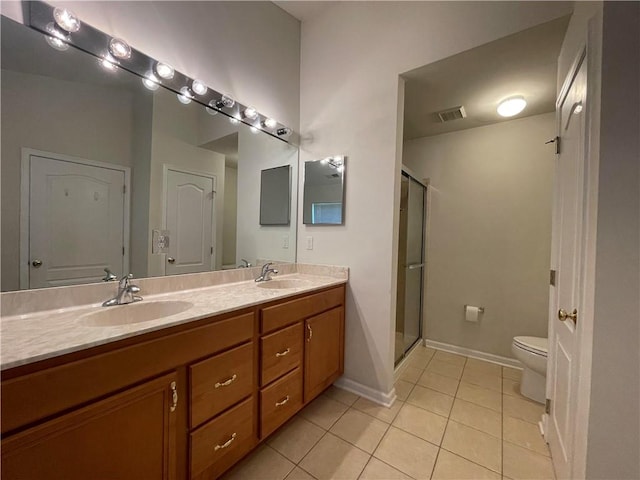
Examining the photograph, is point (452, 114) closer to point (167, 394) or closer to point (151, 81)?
point (151, 81)

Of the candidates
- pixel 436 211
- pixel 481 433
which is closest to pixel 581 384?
pixel 481 433

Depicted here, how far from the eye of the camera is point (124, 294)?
122cm

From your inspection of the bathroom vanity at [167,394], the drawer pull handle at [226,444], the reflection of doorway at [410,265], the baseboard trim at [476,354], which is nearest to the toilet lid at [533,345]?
the baseboard trim at [476,354]

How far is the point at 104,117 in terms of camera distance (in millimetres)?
1263

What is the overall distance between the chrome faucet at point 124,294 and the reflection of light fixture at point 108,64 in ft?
3.37

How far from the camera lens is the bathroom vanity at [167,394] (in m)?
0.69

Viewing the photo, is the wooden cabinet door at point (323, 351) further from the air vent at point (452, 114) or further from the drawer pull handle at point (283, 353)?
the air vent at point (452, 114)

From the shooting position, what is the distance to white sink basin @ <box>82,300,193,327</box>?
3.51 ft

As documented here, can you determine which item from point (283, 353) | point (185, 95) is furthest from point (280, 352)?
point (185, 95)

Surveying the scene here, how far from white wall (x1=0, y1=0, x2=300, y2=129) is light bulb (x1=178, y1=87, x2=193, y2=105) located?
116mm

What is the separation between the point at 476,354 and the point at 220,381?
2.50 m

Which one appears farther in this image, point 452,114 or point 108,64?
point 452,114

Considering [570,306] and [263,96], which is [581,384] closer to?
[570,306]

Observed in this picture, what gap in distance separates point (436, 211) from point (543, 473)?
2079 millimetres
